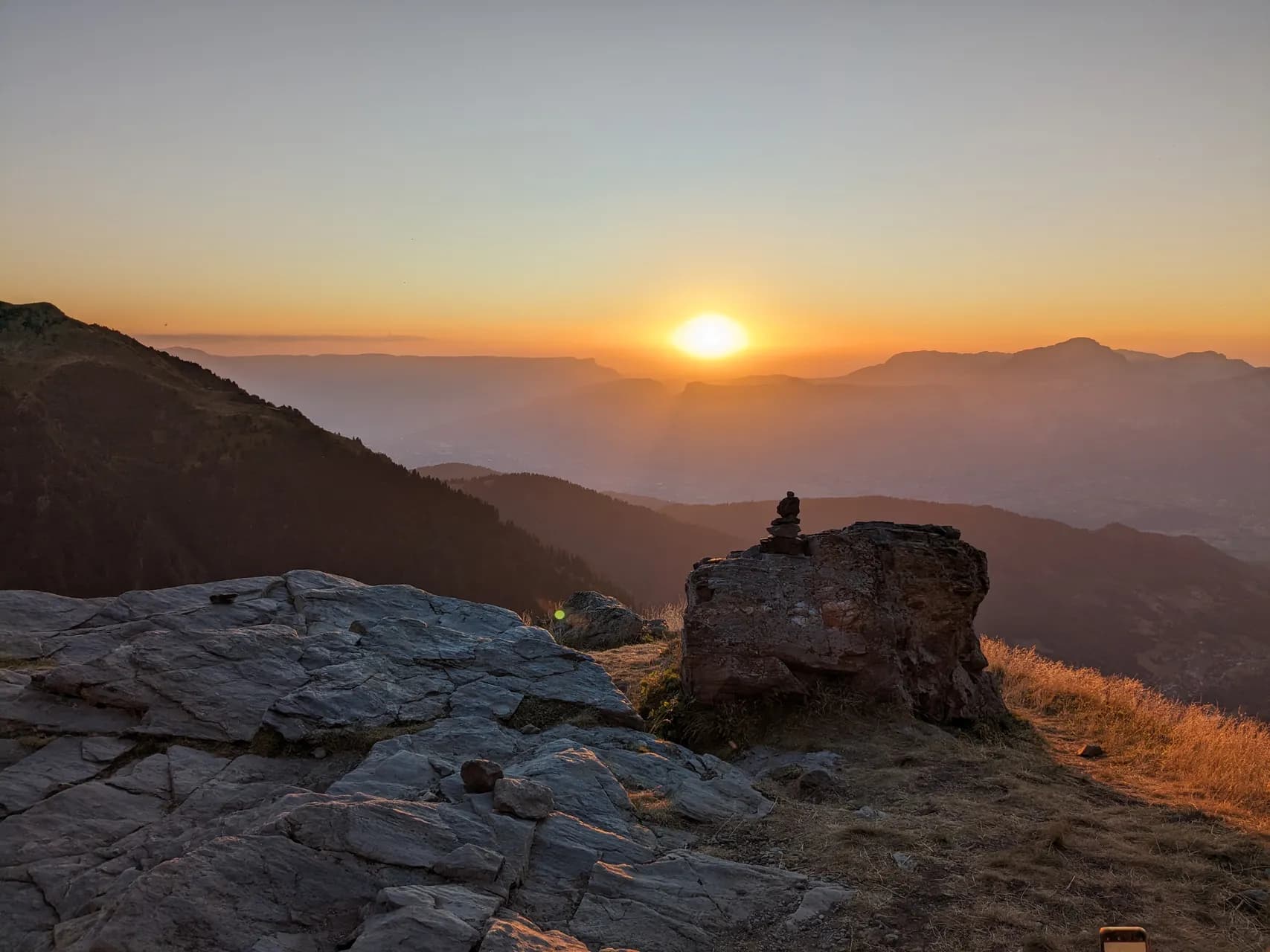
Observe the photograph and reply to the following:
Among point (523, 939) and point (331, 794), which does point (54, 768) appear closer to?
point (331, 794)

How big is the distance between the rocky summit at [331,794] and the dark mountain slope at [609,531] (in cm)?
5416

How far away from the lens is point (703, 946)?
5391 millimetres

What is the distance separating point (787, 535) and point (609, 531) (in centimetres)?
6580

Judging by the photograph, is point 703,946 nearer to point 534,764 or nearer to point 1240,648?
point 534,764

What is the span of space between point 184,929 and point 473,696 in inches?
197

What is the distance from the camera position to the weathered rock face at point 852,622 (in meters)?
11.2

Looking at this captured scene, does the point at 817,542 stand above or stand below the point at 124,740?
above

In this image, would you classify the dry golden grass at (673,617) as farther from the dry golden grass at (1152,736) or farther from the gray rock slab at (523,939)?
the gray rock slab at (523,939)

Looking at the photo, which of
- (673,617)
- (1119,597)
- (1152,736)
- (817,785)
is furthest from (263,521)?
(1119,597)

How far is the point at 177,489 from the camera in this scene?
35.9 m

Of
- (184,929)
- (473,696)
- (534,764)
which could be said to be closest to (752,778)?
(534,764)

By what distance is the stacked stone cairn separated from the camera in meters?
12.4

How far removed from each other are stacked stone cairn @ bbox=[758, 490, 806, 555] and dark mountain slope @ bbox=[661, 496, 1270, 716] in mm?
52943

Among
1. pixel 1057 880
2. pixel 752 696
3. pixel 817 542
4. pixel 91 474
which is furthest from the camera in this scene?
pixel 91 474
